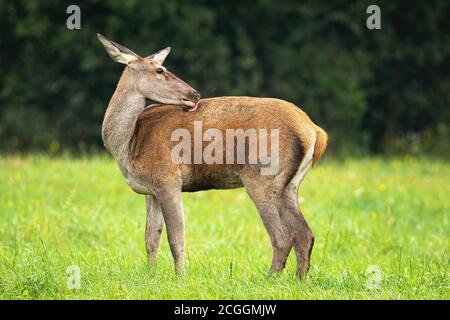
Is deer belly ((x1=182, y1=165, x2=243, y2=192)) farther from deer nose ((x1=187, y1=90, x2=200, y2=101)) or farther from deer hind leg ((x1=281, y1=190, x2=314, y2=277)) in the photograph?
deer nose ((x1=187, y1=90, x2=200, y2=101))

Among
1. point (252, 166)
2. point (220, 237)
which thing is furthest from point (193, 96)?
point (220, 237)

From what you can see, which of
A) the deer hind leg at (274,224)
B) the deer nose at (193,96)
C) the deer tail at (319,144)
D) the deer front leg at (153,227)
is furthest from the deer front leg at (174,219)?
the deer tail at (319,144)

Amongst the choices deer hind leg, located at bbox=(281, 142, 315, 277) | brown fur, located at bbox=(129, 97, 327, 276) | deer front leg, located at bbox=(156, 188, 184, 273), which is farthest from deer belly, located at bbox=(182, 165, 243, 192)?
deer hind leg, located at bbox=(281, 142, 315, 277)

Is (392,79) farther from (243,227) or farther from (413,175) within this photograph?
(243,227)

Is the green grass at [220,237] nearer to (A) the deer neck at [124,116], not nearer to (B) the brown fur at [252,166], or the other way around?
(B) the brown fur at [252,166]

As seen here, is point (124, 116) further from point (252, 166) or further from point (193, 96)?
point (252, 166)

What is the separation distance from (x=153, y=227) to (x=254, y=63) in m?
13.8

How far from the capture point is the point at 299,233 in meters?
6.89

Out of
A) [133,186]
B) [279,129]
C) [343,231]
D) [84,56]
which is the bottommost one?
[343,231]

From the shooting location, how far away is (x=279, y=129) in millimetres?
6848
